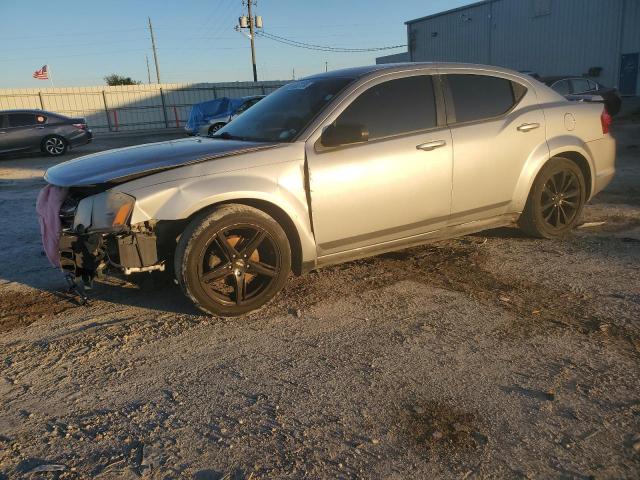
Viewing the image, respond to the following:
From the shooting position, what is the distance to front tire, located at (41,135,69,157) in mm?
15312

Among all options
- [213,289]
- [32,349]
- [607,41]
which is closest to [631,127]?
[607,41]

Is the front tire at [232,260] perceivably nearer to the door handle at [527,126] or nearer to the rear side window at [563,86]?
the door handle at [527,126]

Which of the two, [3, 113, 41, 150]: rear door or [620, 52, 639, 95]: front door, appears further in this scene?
[620, 52, 639, 95]: front door

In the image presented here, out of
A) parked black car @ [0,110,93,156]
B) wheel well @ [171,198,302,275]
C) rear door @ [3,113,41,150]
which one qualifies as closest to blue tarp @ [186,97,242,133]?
parked black car @ [0,110,93,156]

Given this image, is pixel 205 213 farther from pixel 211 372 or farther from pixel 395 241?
pixel 395 241

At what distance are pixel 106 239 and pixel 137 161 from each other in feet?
1.99

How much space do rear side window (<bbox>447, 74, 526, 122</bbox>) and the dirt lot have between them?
4.27ft

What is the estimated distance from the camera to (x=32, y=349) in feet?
10.6

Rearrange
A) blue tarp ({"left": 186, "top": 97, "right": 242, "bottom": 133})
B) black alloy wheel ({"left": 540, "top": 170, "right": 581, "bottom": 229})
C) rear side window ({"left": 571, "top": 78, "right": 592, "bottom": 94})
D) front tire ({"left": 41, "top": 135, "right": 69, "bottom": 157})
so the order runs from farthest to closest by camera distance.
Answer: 1. blue tarp ({"left": 186, "top": 97, "right": 242, "bottom": 133})
2. rear side window ({"left": 571, "top": 78, "right": 592, "bottom": 94})
3. front tire ({"left": 41, "top": 135, "right": 69, "bottom": 157})
4. black alloy wheel ({"left": 540, "top": 170, "right": 581, "bottom": 229})

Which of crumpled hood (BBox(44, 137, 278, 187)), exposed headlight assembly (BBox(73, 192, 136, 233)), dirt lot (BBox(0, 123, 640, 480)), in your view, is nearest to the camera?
dirt lot (BBox(0, 123, 640, 480))

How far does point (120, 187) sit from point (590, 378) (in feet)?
9.60

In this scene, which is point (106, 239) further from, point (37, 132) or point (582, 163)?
point (37, 132)

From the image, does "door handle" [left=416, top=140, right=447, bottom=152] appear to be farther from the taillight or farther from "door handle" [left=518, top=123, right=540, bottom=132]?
the taillight

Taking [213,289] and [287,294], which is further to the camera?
[287,294]
